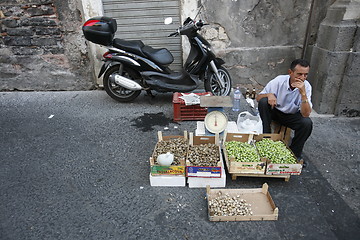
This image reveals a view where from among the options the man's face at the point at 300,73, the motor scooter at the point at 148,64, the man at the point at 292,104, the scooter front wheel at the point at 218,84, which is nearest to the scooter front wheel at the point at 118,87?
the motor scooter at the point at 148,64

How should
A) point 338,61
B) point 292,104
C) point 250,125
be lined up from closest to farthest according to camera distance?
point 292,104 < point 250,125 < point 338,61

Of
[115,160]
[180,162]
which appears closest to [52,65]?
[115,160]

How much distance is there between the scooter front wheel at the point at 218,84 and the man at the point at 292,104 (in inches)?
63.7

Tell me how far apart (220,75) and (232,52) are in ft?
2.20

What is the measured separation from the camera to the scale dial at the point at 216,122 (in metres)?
3.04

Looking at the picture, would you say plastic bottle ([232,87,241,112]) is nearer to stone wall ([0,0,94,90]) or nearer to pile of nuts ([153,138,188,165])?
pile of nuts ([153,138,188,165])

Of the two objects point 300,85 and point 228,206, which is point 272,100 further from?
point 228,206

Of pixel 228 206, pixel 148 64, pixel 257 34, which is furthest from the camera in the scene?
pixel 257 34

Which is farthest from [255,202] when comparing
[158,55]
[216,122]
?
[158,55]

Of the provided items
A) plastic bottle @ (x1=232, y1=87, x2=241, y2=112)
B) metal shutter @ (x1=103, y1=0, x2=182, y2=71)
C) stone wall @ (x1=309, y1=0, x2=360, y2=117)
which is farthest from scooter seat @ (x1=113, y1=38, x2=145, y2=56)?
stone wall @ (x1=309, y1=0, x2=360, y2=117)

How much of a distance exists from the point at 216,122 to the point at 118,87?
2461 mm

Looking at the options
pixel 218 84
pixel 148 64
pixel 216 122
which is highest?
pixel 148 64

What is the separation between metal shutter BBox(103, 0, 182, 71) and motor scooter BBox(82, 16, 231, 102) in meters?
0.69

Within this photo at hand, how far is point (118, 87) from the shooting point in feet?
15.7
